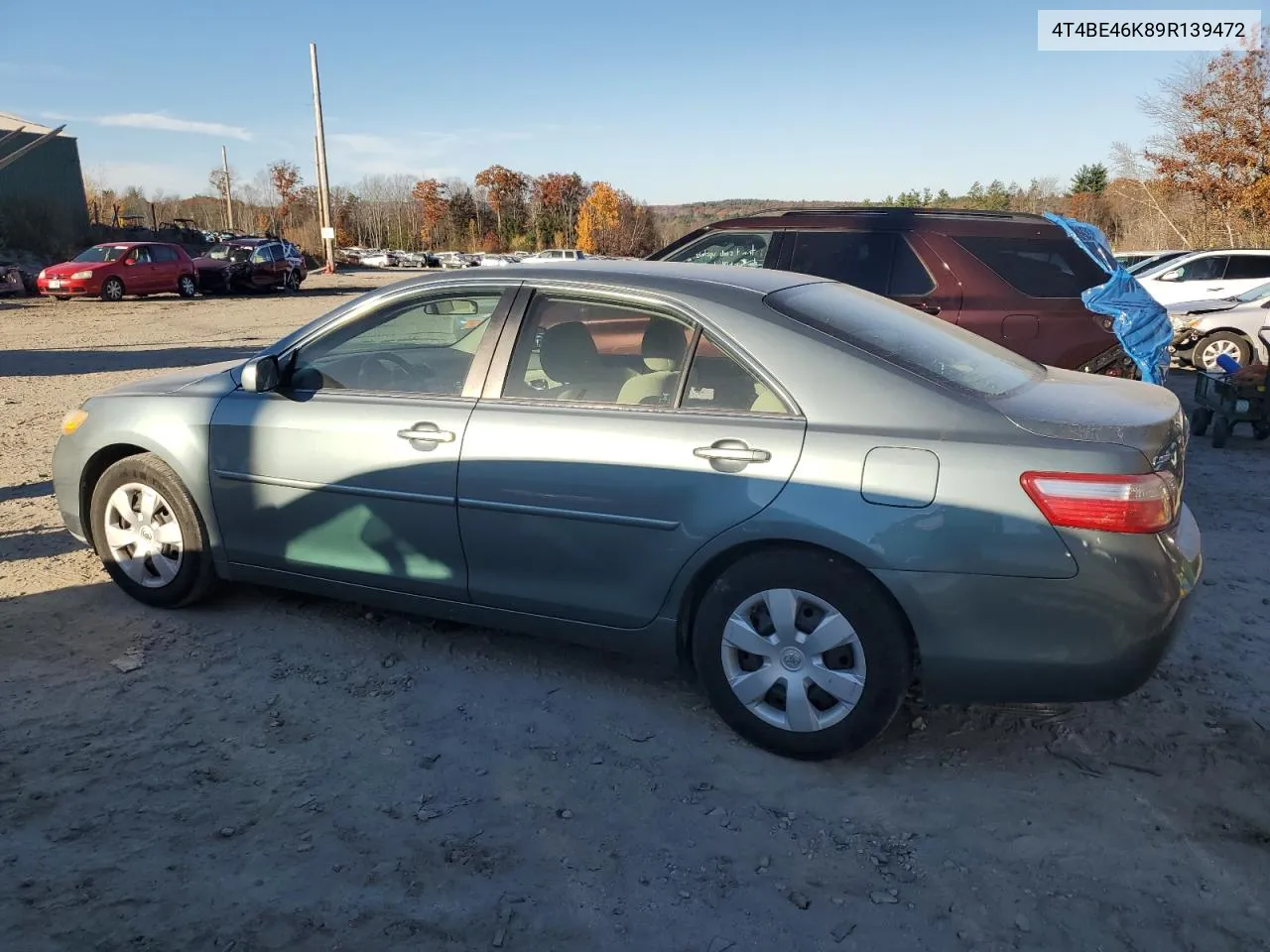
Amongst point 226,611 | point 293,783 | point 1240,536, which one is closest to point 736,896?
point 293,783

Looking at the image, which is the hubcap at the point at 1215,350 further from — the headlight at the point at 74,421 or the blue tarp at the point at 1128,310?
the headlight at the point at 74,421

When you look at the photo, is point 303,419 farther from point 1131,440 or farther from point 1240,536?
point 1240,536

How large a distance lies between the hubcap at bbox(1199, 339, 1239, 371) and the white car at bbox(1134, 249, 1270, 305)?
277 cm

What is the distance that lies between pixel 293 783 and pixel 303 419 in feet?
5.10

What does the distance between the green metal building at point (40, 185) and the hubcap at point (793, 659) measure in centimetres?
4156

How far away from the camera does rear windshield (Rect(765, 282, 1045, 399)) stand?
3.34m

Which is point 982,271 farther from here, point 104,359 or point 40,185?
point 40,185

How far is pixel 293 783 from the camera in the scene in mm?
3145

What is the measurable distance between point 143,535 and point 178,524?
0.70 feet

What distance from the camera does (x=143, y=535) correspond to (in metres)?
4.45

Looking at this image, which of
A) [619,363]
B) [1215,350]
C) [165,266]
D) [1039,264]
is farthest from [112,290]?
[619,363]

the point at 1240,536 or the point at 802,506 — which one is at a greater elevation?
the point at 802,506

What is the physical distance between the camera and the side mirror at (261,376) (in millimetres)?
4090

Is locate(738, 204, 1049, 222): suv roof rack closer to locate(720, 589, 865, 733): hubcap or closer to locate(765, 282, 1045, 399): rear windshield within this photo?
locate(765, 282, 1045, 399): rear windshield
